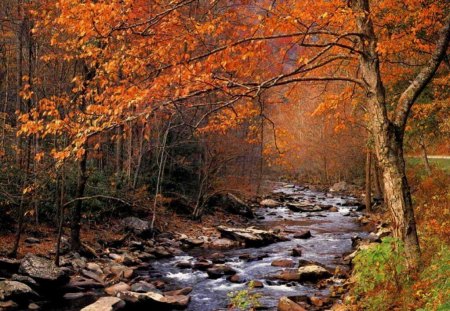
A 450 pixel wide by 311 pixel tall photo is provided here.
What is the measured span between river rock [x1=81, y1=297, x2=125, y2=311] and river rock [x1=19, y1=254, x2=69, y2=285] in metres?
2.19

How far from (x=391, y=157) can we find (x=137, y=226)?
13.5m

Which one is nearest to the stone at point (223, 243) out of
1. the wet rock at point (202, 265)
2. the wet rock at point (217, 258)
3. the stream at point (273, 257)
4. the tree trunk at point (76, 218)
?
the stream at point (273, 257)

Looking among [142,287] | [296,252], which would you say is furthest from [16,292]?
[296,252]

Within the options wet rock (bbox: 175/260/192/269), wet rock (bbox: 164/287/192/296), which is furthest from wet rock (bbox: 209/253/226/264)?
wet rock (bbox: 164/287/192/296)

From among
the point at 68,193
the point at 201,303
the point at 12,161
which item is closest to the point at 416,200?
the point at 201,303

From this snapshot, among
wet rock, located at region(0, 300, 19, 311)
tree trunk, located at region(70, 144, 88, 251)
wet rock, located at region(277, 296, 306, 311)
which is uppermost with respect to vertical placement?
tree trunk, located at region(70, 144, 88, 251)

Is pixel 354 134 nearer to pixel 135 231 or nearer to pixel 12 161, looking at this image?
pixel 135 231

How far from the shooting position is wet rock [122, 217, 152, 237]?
19.3 meters

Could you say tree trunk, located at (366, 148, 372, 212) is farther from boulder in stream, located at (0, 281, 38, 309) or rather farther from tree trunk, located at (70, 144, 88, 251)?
boulder in stream, located at (0, 281, 38, 309)

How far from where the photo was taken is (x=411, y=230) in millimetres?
8406

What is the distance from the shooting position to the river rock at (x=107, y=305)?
402 inches

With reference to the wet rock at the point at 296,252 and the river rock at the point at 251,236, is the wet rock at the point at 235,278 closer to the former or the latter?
the wet rock at the point at 296,252

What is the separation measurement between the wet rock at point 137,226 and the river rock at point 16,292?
8.03 metres

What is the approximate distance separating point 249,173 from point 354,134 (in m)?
9.26
